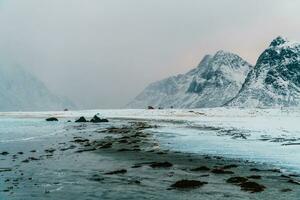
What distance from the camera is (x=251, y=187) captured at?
2492 cm

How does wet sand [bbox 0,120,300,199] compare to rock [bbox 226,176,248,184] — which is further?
rock [bbox 226,176,248,184]

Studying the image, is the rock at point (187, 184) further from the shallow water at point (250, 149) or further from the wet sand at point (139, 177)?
the shallow water at point (250, 149)

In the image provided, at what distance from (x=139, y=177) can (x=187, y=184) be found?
3.78 metres

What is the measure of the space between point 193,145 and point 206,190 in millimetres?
21319

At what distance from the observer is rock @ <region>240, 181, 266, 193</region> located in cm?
2432

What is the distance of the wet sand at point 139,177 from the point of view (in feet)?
78.1

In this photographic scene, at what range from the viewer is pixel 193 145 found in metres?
45.9

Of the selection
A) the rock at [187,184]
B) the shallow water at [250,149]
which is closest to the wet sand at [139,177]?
the rock at [187,184]

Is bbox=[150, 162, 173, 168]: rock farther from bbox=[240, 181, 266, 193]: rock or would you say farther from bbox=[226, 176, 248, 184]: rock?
bbox=[240, 181, 266, 193]: rock

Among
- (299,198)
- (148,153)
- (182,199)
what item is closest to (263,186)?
(299,198)

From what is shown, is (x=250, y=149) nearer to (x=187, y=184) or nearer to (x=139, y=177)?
(x=139, y=177)

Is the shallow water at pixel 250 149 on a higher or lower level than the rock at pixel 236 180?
higher

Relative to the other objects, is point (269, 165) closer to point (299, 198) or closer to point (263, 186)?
point (263, 186)

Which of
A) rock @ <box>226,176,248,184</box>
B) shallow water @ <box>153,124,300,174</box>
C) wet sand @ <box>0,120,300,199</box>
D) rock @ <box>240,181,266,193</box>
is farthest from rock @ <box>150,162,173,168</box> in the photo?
rock @ <box>240,181,266,193</box>
